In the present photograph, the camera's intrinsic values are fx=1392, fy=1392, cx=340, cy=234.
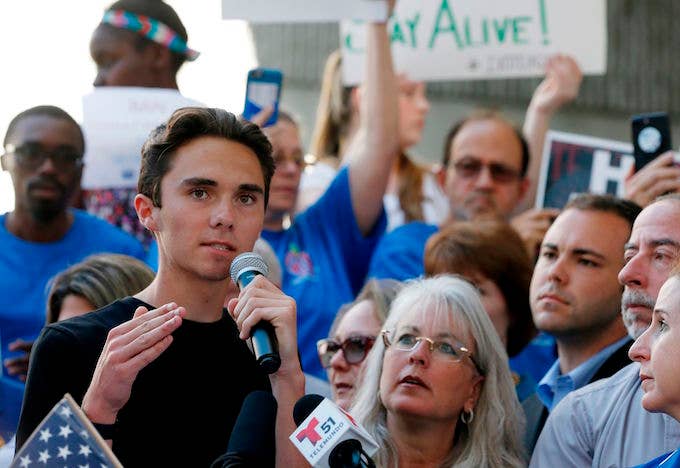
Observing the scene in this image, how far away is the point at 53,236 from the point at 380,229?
4.41 ft

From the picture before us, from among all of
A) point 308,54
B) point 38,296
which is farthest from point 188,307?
point 308,54

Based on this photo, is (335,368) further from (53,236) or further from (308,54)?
(308,54)

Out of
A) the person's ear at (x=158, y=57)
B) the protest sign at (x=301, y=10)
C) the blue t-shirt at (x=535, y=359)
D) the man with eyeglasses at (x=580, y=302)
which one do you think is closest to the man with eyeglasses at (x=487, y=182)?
the blue t-shirt at (x=535, y=359)

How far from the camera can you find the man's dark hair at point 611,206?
4906 millimetres

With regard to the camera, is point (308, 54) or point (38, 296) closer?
point (38, 296)

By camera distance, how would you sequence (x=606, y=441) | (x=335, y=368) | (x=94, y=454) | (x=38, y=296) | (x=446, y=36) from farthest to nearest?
(x=446, y=36) → (x=38, y=296) → (x=335, y=368) → (x=606, y=441) → (x=94, y=454)

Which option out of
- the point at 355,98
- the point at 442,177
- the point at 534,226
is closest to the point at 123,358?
the point at 534,226

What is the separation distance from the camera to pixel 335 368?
15.5ft

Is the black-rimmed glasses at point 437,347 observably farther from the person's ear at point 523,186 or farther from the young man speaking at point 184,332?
the person's ear at point 523,186

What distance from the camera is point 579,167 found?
6055 millimetres

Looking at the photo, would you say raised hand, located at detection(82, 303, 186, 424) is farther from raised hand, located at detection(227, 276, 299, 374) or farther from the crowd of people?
raised hand, located at detection(227, 276, 299, 374)

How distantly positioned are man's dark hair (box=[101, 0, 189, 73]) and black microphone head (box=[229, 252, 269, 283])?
8.60ft

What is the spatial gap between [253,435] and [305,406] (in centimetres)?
22

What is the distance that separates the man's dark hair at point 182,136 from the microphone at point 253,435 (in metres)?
0.61
